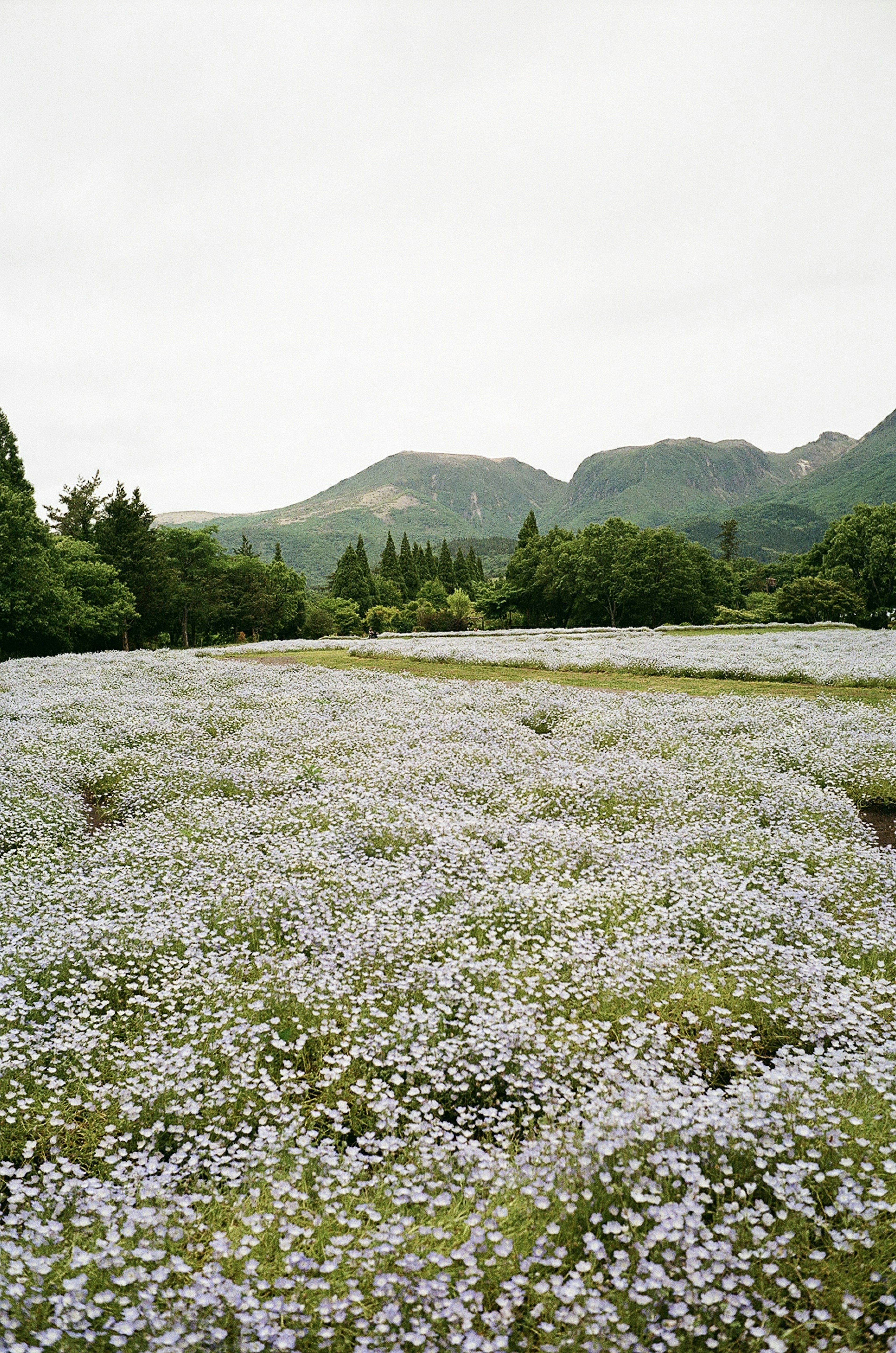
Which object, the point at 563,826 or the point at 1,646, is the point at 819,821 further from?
the point at 1,646

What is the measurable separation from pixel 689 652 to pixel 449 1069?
2878cm

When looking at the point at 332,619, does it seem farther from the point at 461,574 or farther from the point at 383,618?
the point at 461,574

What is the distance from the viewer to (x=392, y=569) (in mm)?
104125

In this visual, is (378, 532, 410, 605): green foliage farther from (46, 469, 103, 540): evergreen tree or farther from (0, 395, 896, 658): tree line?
(46, 469, 103, 540): evergreen tree

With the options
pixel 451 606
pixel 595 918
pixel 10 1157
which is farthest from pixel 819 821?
pixel 451 606

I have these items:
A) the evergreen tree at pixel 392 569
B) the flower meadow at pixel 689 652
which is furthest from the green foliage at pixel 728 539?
the flower meadow at pixel 689 652

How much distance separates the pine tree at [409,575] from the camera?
10325cm

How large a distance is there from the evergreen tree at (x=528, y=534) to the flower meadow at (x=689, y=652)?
38.1m

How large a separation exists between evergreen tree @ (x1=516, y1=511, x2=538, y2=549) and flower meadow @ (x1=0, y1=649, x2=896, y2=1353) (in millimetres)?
75607

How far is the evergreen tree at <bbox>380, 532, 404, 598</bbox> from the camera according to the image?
336ft

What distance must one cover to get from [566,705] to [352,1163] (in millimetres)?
14317

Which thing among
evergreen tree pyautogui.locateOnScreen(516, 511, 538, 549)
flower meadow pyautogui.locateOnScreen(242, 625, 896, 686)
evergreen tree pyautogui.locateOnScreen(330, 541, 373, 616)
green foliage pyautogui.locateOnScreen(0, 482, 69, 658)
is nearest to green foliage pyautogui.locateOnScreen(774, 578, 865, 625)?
flower meadow pyautogui.locateOnScreen(242, 625, 896, 686)

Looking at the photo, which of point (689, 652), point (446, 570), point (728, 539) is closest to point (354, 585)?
point (446, 570)

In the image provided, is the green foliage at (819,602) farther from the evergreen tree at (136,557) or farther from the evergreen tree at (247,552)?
the evergreen tree at (247,552)
